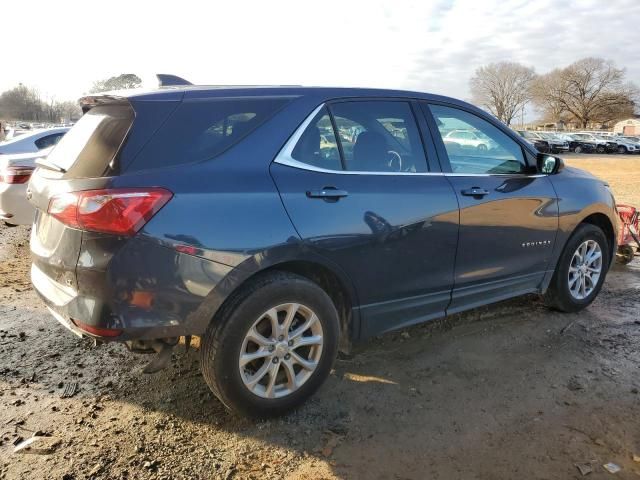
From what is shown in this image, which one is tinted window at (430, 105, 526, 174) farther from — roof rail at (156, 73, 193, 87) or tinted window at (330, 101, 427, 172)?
roof rail at (156, 73, 193, 87)

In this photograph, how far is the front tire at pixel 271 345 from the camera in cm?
280

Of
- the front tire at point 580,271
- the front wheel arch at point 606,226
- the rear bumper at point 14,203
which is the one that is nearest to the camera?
the front tire at point 580,271

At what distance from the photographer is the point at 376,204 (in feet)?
10.6

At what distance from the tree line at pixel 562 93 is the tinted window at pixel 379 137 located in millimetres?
92075

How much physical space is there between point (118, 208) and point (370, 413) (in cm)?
179

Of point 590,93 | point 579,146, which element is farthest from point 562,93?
point 579,146

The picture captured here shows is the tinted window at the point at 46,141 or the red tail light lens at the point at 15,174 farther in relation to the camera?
the tinted window at the point at 46,141

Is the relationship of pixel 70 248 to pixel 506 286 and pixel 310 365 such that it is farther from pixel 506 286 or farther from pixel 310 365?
pixel 506 286

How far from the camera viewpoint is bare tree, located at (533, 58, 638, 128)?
92.4 metres

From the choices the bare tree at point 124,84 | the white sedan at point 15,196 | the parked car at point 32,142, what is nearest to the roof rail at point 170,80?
the bare tree at point 124,84

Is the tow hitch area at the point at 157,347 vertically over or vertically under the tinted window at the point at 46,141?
under

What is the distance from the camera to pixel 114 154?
106 inches

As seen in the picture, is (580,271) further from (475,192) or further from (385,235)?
(385,235)

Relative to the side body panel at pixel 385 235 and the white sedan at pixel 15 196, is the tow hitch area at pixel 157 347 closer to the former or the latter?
the side body panel at pixel 385 235
